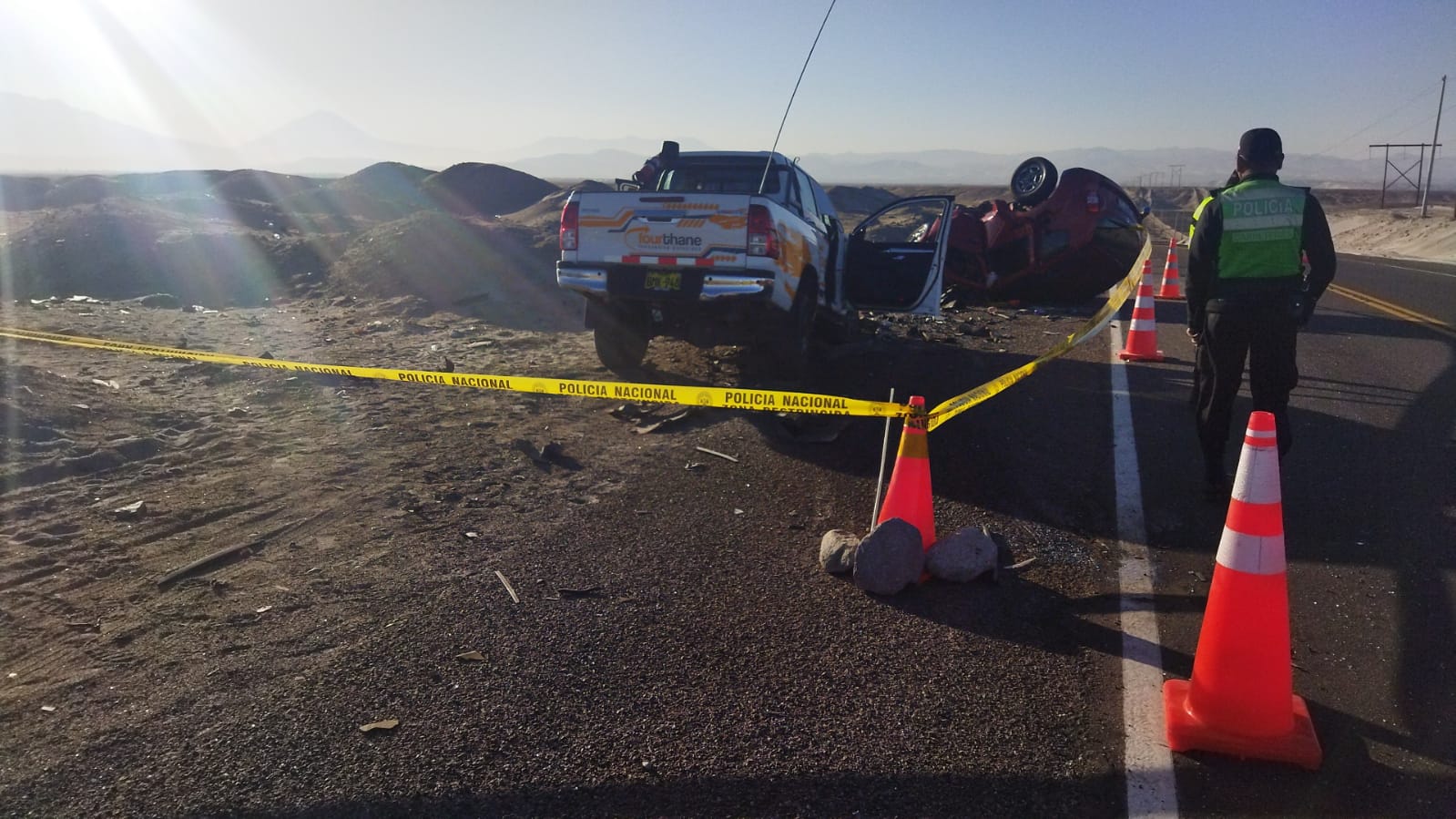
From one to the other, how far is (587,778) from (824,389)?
5.57 meters

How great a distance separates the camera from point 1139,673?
3578 millimetres

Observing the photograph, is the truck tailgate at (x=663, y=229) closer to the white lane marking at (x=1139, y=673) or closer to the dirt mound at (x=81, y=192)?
the white lane marking at (x=1139, y=673)

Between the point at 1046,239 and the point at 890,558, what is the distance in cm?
983

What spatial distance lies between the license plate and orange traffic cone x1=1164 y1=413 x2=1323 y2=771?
488cm

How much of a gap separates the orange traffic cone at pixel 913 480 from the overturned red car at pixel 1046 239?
8.54m

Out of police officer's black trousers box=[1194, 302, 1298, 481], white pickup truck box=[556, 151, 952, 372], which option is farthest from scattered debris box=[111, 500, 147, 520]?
police officer's black trousers box=[1194, 302, 1298, 481]

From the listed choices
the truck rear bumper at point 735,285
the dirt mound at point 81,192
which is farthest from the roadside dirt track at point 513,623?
the dirt mound at point 81,192

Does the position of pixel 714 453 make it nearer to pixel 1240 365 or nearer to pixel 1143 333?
pixel 1240 365

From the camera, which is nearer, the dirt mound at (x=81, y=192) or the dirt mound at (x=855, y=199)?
the dirt mound at (x=81, y=192)

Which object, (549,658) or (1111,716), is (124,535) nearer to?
(549,658)

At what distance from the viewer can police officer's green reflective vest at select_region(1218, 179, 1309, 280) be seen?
16.6 ft

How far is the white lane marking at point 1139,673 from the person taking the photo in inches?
114

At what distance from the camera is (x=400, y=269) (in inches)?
586

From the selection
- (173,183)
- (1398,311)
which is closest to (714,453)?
(1398,311)
